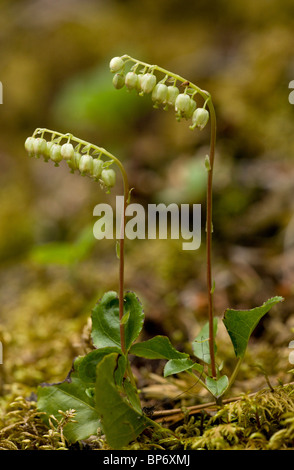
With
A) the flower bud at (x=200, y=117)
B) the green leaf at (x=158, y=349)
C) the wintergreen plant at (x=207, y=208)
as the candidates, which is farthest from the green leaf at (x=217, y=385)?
the flower bud at (x=200, y=117)

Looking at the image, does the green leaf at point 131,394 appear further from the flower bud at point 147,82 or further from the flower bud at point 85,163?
the flower bud at point 147,82

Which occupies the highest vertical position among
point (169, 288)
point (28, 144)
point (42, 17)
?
point (42, 17)

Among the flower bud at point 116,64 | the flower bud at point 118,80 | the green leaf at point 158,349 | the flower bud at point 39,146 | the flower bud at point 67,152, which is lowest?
the green leaf at point 158,349

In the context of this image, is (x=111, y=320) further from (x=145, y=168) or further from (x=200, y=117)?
(x=145, y=168)

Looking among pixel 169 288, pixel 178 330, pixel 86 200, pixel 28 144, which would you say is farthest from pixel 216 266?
pixel 28 144

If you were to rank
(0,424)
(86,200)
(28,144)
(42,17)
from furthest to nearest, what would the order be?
(42,17)
(86,200)
(0,424)
(28,144)

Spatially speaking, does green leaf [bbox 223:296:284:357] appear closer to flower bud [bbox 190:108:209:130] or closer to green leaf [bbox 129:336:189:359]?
green leaf [bbox 129:336:189:359]

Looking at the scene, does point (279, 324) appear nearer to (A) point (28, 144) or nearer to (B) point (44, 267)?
(A) point (28, 144)
